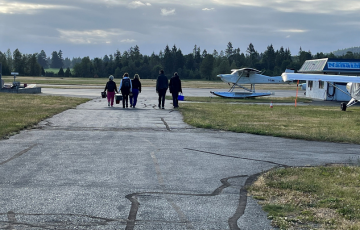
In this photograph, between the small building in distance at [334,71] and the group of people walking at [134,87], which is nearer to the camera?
the group of people walking at [134,87]

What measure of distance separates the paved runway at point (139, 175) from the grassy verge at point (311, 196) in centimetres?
28

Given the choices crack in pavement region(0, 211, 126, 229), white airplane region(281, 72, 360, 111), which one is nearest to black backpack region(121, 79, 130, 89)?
white airplane region(281, 72, 360, 111)

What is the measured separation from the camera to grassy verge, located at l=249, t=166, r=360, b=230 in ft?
17.4

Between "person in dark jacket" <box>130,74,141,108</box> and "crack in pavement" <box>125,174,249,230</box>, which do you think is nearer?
"crack in pavement" <box>125,174,249,230</box>

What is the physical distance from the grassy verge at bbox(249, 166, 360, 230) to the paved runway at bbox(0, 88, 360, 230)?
0.92ft

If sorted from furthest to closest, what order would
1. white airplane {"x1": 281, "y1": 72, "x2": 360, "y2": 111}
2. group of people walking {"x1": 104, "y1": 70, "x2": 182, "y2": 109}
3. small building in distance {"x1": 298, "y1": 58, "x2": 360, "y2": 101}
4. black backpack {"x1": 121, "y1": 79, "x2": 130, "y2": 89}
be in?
1. small building in distance {"x1": 298, "y1": 58, "x2": 360, "y2": 101}
2. group of people walking {"x1": 104, "y1": 70, "x2": 182, "y2": 109}
3. black backpack {"x1": 121, "y1": 79, "x2": 130, "y2": 89}
4. white airplane {"x1": 281, "y1": 72, "x2": 360, "y2": 111}

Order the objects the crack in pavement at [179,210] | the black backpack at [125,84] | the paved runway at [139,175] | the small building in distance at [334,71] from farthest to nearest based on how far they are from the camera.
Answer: the small building in distance at [334,71], the black backpack at [125,84], the paved runway at [139,175], the crack in pavement at [179,210]

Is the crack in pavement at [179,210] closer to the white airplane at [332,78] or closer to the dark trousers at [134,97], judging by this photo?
the white airplane at [332,78]

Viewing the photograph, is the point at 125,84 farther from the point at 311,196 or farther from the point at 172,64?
the point at 172,64

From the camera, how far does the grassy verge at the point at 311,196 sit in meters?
5.30

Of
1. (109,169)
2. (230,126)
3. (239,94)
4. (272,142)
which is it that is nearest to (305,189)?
(109,169)

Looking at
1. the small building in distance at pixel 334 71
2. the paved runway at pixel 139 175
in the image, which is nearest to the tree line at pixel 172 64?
the small building in distance at pixel 334 71

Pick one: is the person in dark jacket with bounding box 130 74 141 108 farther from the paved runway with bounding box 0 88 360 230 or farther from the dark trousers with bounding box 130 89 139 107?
the paved runway with bounding box 0 88 360 230

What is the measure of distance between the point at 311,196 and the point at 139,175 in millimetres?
2892
